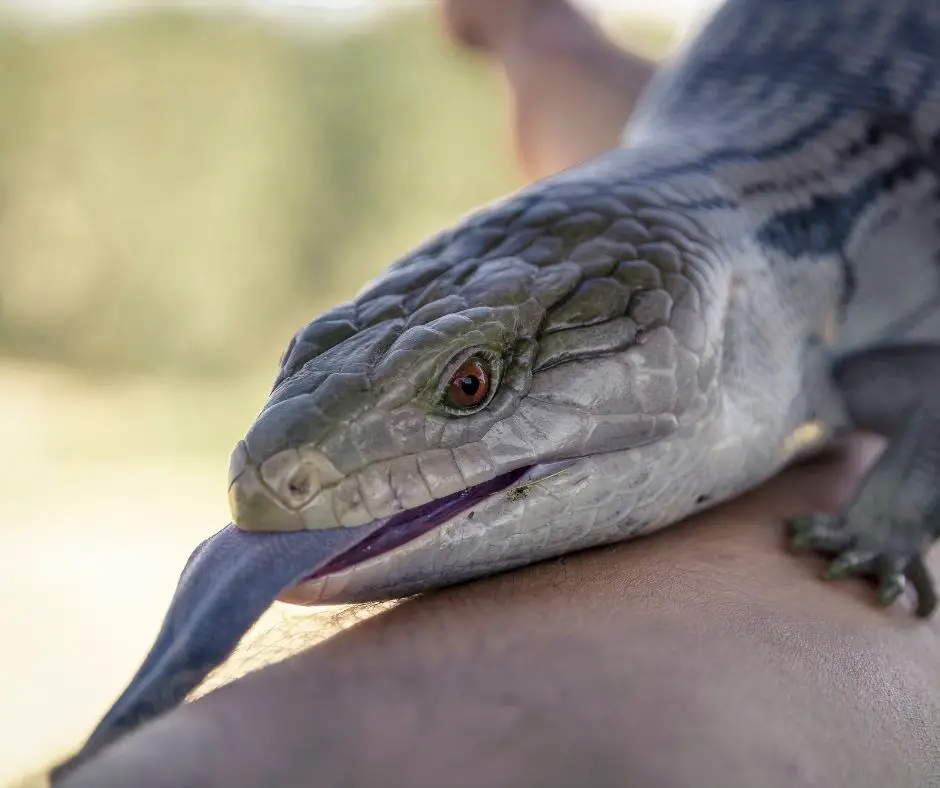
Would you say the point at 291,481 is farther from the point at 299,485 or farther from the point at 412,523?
the point at 412,523

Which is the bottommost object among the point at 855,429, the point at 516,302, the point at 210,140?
the point at 855,429

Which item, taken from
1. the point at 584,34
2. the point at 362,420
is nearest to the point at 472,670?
the point at 362,420

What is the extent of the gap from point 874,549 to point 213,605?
2.72 feet

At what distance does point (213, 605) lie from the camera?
85 centimetres

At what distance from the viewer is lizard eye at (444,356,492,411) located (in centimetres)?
102

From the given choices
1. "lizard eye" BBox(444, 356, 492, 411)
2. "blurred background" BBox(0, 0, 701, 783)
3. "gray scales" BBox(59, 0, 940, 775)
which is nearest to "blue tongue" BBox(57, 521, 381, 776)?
"gray scales" BBox(59, 0, 940, 775)

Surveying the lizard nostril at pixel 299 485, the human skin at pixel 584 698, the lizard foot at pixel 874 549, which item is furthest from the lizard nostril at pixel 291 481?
the lizard foot at pixel 874 549

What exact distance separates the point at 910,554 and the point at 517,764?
760 mm

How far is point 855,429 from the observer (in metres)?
1.57

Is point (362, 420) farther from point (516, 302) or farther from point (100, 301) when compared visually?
point (100, 301)

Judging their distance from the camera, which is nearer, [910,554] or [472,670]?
[472,670]

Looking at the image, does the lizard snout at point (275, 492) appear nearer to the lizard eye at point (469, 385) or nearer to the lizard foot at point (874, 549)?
the lizard eye at point (469, 385)

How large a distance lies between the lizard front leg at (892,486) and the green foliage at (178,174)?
8.38 metres

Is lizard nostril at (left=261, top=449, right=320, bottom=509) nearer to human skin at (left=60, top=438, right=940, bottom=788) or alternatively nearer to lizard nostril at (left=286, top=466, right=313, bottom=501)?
lizard nostril at (left=286, top=466, right=313, bottom=501)
